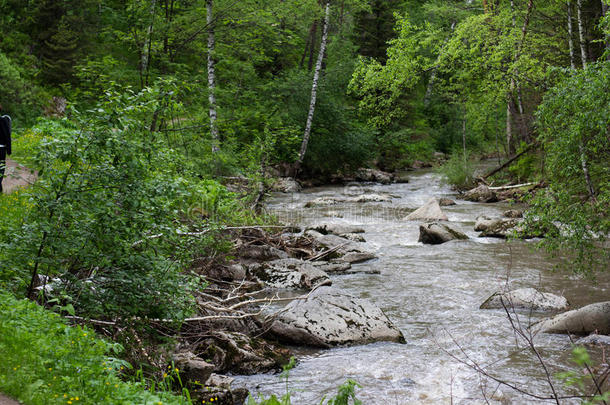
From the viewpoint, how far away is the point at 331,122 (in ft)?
86.5

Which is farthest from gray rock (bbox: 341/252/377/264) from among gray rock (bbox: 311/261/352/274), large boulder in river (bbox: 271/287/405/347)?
large boulder in river (bbox: 271/287/405/347)

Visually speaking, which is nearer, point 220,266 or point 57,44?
point 220,266

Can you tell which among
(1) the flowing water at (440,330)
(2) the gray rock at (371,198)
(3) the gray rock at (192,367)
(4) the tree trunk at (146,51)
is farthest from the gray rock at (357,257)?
(2) the gray rock at (371,198)

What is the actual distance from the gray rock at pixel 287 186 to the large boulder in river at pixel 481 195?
23.8 ft

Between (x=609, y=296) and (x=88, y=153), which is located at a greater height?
(x=88, y=153)

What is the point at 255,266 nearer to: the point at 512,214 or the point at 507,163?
the point at 512,214

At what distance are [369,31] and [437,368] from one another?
112ft

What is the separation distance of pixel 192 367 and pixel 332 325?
7.57 feet

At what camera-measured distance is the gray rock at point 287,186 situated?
22875 millimetres

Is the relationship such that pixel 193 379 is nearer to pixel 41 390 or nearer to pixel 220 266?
pixel 41 390

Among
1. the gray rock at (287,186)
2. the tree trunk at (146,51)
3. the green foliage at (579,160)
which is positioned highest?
the tree trunk at (146,51)

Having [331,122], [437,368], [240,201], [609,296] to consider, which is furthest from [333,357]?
[331,122]

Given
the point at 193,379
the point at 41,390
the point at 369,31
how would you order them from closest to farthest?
the point at 41,390 → the point at 193,379 → the point at 369,31

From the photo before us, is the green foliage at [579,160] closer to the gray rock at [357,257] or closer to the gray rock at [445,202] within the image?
the gray rock at [357,257]
